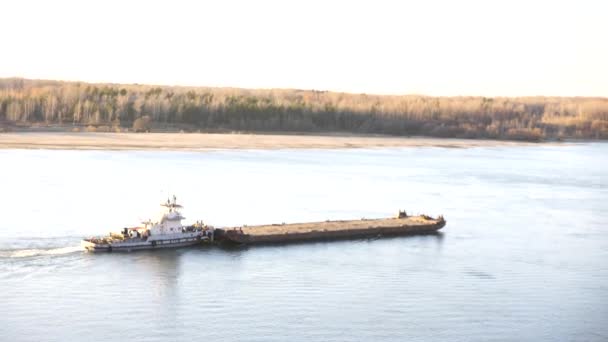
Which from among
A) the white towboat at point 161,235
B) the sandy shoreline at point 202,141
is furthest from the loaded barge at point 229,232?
the sandy shoreline at point 202,141

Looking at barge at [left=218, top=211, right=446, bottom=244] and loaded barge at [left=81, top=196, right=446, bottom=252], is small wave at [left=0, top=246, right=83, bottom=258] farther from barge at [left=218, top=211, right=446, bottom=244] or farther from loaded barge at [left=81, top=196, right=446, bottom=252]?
barge at [left=218, top=211, right=446, bottom=244]

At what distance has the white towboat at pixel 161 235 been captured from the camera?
1028 inches

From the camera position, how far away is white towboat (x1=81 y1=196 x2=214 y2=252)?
26109 millimetres

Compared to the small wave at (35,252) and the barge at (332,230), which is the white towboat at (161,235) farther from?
the barge at (332,230)

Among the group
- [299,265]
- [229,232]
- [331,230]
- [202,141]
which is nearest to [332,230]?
[331,230]

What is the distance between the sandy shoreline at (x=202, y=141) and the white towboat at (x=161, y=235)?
3012 centimetres

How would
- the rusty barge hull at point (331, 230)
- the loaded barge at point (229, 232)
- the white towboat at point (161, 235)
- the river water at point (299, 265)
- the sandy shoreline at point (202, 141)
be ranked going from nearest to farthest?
1. the river water at point (299, 265)
2. the white towboat at point (161, 235)
3. the loaded barge at point (229, 232)
4. the rusty barge hull at point (331, 230)
5. the sandy shoreline at point (202, 141)

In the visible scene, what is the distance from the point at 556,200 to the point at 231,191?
13.7 meters

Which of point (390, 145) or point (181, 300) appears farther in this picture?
point (390, 145)

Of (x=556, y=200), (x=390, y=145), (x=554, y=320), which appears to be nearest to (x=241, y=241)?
(x=554, y=320)

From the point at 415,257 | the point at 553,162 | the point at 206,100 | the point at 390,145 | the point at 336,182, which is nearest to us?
the point at 415,257

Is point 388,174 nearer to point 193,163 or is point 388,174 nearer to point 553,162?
point 193,163

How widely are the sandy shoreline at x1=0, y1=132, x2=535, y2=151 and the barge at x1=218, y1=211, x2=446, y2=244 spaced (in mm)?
29891

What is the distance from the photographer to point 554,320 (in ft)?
66.6
